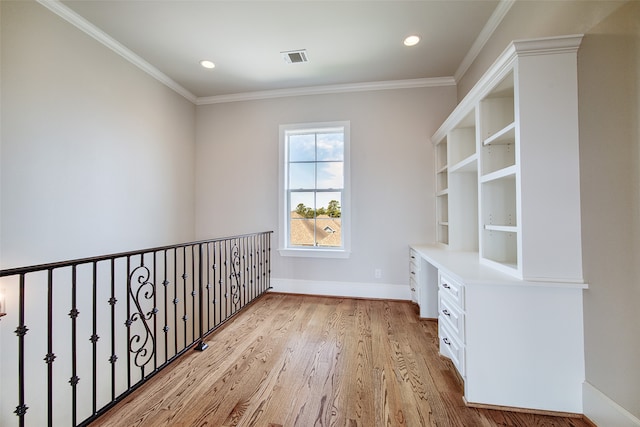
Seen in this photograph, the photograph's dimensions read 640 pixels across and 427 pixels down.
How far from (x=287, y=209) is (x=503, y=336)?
286 centimetres

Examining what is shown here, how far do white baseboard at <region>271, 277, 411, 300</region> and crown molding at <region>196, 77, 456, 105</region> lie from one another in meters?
2.66

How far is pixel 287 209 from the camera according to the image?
12.4 ft

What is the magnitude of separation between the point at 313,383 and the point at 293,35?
3.05m

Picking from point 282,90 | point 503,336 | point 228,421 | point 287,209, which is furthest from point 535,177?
point 282,90

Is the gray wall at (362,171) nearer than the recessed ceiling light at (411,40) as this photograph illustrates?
No

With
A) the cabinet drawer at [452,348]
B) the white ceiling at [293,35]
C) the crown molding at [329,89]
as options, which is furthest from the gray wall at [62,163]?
the cabinet drawer at [452,348]

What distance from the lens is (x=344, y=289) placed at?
11.6 ft

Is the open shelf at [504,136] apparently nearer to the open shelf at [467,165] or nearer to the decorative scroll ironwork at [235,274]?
the open shelf at [467,165]

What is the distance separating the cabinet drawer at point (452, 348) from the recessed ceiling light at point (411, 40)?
2.69 m

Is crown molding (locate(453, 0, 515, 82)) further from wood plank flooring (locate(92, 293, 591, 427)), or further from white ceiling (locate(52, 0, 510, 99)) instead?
wood plank flooring (locate(92, 293, 591, 427))

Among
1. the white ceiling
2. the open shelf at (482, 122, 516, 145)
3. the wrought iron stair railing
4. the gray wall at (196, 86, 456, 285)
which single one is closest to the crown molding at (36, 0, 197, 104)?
the white ceiling

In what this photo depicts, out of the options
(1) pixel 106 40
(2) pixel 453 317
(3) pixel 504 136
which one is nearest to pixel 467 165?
(3) pixel 504 136

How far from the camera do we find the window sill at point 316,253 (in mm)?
3554

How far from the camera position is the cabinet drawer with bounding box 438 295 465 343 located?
165 centimetres
